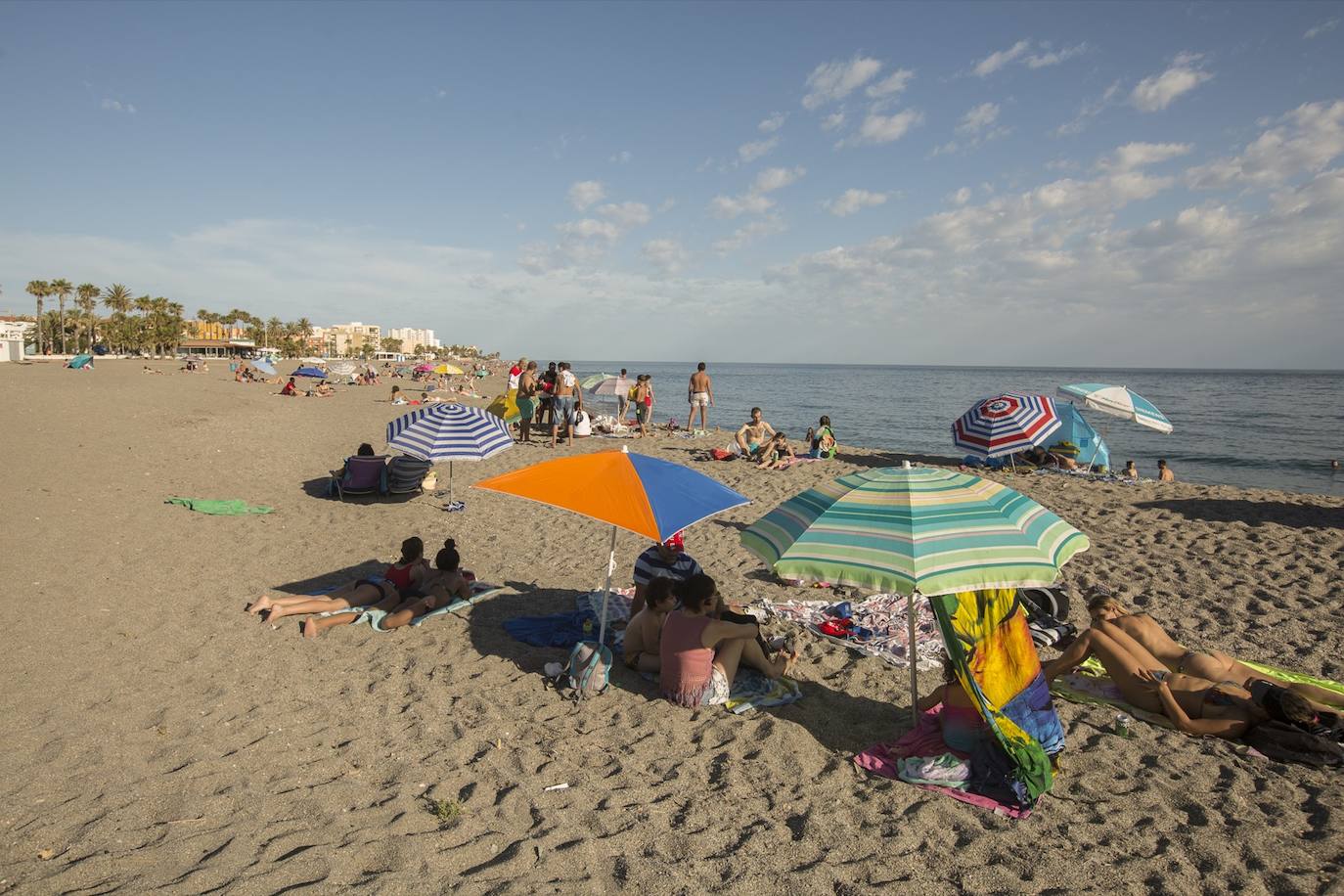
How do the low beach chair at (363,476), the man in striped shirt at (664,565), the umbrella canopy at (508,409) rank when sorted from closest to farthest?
1. the man in striped shirt at (664,565)
2. the low beach chair at (363,476)
3. the umbrella canopy at (508,409)

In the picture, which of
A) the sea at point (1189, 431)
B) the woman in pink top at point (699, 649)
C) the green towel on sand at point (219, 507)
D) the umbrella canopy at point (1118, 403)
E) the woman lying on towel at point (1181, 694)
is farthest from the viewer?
the sea at point (1189, 431)

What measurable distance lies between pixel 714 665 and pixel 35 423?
17929mm

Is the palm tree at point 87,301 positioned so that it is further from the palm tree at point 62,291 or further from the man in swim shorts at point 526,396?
the man in swim shorts at point 526,396

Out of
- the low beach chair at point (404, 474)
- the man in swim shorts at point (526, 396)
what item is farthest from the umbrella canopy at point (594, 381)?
the low beach chair at point (404, 474)

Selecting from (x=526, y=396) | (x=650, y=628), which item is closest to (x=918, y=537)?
(x=650, y=628)

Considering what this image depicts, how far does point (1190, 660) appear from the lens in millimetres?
4426

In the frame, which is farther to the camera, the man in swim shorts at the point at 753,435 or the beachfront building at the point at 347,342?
the beachfront building at the point at 347,342

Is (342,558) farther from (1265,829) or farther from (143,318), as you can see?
(143,318)

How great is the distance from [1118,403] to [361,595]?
13.5 meters

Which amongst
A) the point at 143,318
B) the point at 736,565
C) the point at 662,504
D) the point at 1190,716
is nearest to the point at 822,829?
the point at 662,504

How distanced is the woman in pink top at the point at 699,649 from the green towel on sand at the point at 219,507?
23.8 feet

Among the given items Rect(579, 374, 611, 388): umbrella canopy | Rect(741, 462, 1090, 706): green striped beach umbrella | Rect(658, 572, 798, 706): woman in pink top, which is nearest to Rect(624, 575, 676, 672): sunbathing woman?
Rect(658, 572, 798, 706): woman in pink top

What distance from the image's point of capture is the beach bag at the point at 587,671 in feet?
15.1

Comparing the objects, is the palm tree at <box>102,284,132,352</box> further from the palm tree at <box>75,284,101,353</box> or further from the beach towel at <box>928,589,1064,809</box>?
the beach towel at <box>928,589,1064,809</box>
